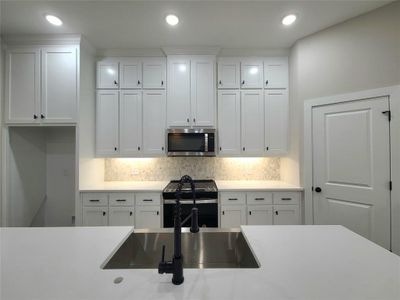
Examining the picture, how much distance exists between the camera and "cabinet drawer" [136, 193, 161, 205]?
99.0 inches

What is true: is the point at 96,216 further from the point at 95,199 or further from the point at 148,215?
the point at 148,215

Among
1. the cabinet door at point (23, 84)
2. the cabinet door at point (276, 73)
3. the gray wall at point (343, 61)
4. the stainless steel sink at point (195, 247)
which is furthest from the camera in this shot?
the cabinet door at point (276, 73)

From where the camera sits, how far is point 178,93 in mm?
2818

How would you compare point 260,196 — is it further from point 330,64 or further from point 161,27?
point 161,27

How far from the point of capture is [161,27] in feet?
7.70

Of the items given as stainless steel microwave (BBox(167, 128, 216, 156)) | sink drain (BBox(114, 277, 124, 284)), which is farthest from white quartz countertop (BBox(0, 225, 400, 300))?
stainless steel microwave (BBox(167, 128, 216, 156))

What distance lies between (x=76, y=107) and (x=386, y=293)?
122 inches

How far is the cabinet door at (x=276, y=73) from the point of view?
286 centimetres

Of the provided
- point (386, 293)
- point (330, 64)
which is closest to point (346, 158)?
point (330, 64)

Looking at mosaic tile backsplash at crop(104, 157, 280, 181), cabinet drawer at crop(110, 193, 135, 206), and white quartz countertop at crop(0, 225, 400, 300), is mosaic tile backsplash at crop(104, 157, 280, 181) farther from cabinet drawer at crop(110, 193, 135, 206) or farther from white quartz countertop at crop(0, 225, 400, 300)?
white quartz countertop at crop(0, 225, 400, 300)

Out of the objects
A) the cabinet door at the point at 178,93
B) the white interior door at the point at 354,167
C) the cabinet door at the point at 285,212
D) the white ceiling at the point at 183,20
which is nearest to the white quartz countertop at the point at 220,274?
the white interior door at the point at 354,167

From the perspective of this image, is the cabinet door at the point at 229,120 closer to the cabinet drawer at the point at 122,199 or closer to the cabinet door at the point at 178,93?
the cabinet door at the point at 178,93

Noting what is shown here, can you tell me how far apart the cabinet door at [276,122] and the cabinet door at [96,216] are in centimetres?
243

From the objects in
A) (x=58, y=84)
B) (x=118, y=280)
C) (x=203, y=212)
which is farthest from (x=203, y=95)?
(x=118, y=280)
